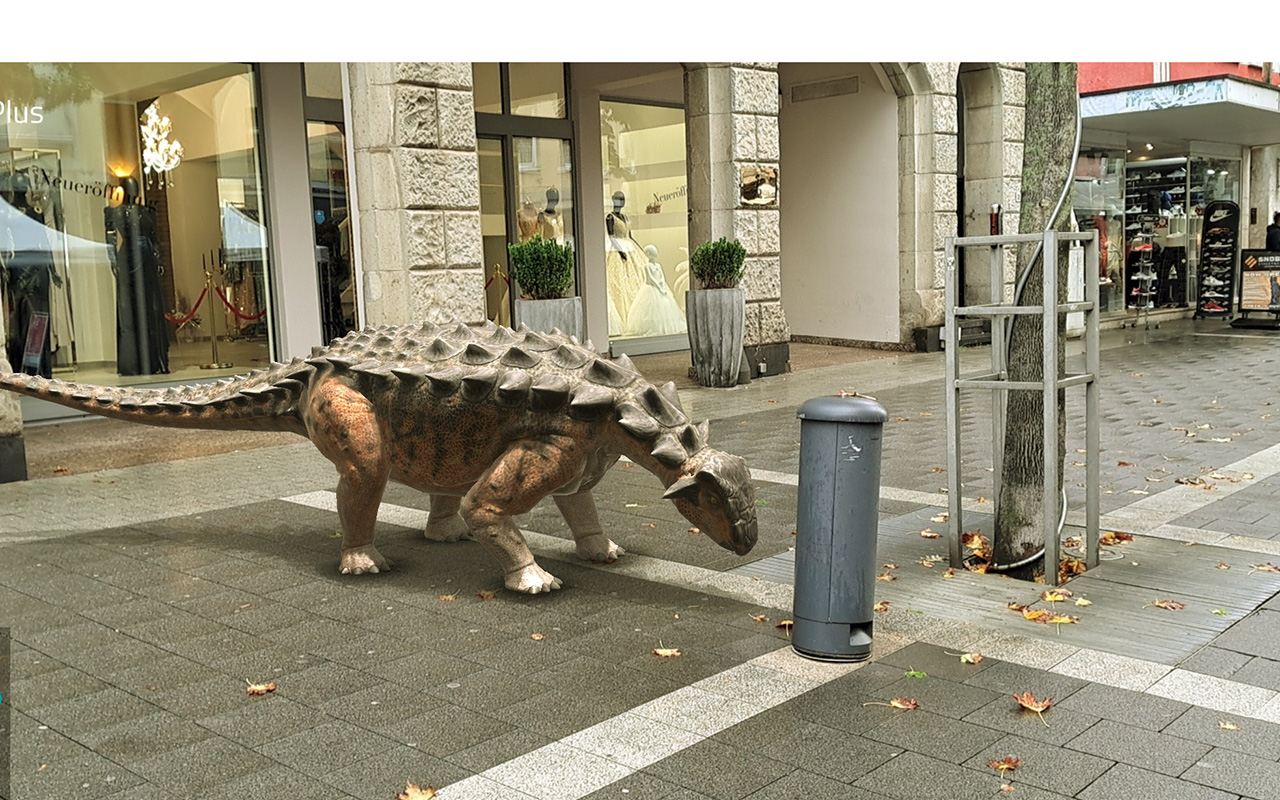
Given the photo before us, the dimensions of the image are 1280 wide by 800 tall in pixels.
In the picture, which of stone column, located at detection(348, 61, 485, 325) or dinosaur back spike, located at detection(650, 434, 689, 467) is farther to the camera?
stone column, located at detection(348, 61, 485, 325)

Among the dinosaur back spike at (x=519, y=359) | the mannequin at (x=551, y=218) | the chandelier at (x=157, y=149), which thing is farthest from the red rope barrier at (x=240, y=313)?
the dinosaur back spike at (x=519, y=359)

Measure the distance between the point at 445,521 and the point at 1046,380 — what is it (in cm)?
316

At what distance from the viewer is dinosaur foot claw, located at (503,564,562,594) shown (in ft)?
16.8

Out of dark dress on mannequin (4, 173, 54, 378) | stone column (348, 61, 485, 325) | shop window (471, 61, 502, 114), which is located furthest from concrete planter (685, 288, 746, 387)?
dark dress on mannequin (4, 173, 54, 378)

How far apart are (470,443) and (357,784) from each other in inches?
83.1

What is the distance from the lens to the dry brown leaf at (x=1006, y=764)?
331 centimetres

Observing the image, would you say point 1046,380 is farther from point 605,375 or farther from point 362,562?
point 362,562

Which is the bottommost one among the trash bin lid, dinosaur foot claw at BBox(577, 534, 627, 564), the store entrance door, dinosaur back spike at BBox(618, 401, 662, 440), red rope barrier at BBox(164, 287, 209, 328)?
dinosaur foot claw at BBox(577, 534, 627, 564)

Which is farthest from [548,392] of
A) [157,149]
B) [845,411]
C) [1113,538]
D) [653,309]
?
[653,309]

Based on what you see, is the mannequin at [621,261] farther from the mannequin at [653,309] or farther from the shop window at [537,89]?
the shop window at [537,89]

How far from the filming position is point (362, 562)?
5.53 meters

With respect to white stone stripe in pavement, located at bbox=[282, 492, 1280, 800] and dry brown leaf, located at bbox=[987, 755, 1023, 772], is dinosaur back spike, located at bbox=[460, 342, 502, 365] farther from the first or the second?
dry brown leaf, located at bbox=[987, 755, 1023, 772]

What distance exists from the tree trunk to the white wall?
37.1 feet

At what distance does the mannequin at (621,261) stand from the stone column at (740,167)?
10.0 feet
